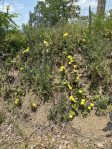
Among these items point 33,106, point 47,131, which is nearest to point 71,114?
point 47,131

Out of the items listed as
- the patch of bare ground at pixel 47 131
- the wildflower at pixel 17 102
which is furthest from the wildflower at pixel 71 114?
the wildflower at pixel 17 102

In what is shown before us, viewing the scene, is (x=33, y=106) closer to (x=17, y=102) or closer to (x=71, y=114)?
(x=17, y=102)

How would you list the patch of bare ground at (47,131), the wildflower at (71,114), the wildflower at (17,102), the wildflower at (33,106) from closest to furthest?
the patch of bare ground at (47,131) < the wildflower at (71,114) < the wildflower at (33,106) < the wildflower at (17,102)

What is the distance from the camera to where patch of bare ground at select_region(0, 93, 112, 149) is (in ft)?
21.1

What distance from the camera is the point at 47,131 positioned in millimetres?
6906

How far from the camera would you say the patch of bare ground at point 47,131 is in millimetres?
6441

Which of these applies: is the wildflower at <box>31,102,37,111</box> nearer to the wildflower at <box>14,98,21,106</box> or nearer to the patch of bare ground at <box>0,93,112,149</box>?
the patch of bare ground at <box>0,93,112,149</box>

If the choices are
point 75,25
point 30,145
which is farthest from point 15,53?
point 30,145

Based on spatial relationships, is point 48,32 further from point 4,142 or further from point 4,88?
point 4,142

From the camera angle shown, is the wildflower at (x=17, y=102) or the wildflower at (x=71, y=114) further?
the wildflower at (x=17, y=102)

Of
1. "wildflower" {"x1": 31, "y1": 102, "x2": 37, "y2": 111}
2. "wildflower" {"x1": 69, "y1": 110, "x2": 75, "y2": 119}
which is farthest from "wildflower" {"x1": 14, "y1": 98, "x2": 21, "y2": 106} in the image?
"wildflower" {"x1": 69, "y1": 110, "x2": 75, "y2": 119}

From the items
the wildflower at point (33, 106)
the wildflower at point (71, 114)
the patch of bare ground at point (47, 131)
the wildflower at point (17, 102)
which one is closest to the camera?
the patch of bare ground at point (47, 131)

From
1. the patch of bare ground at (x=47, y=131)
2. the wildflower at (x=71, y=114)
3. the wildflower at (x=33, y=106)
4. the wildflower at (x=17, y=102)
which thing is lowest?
the patch of bare ground at (x=47, y=131)

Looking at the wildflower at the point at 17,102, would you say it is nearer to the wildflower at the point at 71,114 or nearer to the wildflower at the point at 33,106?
the wildflower at the point at 33,106
